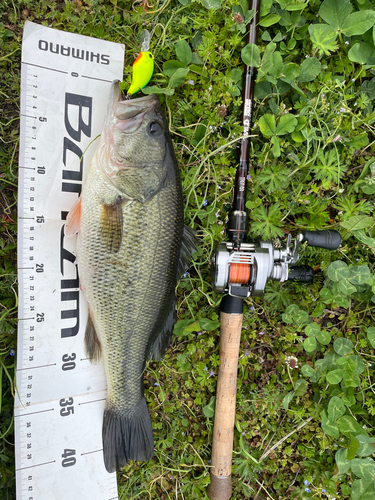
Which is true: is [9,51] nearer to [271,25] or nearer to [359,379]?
[271,25]

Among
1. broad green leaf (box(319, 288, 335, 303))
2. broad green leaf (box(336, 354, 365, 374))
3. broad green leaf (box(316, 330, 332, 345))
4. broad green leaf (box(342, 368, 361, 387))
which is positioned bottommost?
broad green leaf (box(342, 368, 361, 387))

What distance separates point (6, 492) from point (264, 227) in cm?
232

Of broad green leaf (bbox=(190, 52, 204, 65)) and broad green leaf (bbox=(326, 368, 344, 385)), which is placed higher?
broad green leaf (bbox=(190, 52, 204, 65))

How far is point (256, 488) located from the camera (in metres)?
2.07

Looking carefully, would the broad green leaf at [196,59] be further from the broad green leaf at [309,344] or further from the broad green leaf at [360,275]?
the broad green leaf at [309,344]

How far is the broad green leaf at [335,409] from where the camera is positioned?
2025mm

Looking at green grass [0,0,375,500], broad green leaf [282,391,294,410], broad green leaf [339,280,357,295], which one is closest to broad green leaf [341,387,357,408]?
green grass [0,0,375,500]

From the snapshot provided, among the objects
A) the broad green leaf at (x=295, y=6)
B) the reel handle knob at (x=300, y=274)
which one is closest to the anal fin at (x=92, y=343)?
the reel handle knob at (x=300, y=274)

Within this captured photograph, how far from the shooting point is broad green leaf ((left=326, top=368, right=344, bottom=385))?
2.01 meters

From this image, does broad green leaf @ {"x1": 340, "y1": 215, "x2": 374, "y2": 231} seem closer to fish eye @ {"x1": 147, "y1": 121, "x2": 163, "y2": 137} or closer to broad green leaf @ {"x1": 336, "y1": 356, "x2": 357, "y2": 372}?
broad green leaf @ {"x1": 336, "y1": 356, "x2": 357, "y2": 372}

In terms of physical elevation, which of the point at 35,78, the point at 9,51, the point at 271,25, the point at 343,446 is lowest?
the point at 343,446

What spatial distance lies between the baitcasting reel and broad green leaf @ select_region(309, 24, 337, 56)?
1.21m

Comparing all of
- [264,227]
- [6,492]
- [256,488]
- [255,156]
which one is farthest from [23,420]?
[255,156]

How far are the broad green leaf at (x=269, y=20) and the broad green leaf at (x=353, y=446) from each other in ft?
9.36
